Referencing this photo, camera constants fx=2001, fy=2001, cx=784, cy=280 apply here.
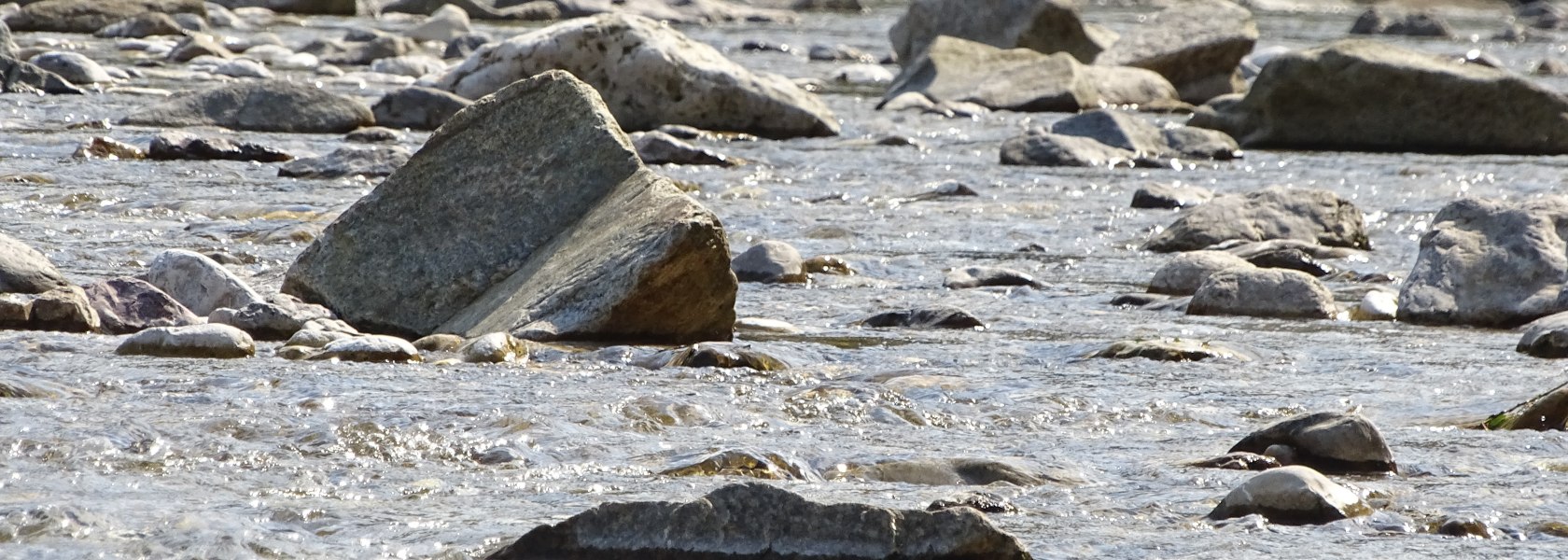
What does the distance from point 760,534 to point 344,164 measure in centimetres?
635

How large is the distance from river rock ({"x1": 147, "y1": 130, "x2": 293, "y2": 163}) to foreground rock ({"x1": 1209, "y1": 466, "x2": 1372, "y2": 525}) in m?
6.81

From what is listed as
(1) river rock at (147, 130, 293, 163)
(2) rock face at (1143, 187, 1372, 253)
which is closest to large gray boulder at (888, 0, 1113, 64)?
(1) river rock at (147, 130, 293, 163)

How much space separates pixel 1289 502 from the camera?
326 cm

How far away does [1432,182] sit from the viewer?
10.1 m

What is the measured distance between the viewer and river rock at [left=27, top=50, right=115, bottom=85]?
41.0ft

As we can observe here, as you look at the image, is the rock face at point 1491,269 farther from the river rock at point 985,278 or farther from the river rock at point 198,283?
the river rock at point 198,283

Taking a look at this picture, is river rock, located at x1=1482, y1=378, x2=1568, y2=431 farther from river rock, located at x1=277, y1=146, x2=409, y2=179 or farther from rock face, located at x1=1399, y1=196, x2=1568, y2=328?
river rock, located at x1=277, y1=146, x2=409, y2=179

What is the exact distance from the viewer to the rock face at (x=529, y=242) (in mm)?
5004

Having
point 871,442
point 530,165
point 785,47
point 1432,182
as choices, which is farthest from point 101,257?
point 785,47

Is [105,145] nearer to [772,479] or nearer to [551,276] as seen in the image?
[551,276]

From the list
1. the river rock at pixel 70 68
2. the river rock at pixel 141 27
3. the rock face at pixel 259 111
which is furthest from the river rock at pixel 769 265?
the river rock at pixel 141 27

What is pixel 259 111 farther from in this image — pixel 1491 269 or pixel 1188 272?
pixel 1491 269

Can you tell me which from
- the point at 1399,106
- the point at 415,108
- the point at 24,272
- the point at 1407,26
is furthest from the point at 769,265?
the point at 1407,26

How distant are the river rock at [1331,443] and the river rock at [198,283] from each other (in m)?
2.59
